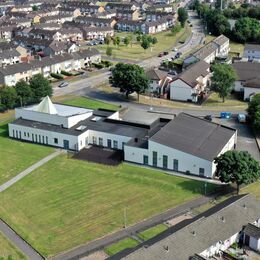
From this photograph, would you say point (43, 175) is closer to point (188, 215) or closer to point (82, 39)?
point (188, 215)

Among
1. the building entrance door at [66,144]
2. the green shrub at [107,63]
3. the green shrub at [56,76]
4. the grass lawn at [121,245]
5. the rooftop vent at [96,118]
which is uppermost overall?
the green shrub at [107,63]

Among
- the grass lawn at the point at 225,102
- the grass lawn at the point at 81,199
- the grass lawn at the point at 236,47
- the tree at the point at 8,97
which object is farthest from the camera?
the grass lawn at the point at 236,47

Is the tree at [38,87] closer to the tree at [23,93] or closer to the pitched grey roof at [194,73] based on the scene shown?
the tree at [23,93]

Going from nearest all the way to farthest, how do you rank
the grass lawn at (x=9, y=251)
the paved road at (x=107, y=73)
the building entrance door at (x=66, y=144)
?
1. the grass lawn at (x=9, y=251)
2. the building entrance door at (x=66, y=144)
3. the paved road at (x=107, y=73)

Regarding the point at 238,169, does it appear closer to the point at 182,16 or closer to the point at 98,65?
the point at 98,65

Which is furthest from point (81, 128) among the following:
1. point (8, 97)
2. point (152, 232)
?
point (152, 232)

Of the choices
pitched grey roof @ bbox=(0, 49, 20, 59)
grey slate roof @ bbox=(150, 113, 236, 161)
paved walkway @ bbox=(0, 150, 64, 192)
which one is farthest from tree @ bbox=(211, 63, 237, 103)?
pitched grey roof @ bbox=(0, 49, 20, 59)

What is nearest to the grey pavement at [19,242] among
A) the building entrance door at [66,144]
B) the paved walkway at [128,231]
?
the paved walkway at [128,231]

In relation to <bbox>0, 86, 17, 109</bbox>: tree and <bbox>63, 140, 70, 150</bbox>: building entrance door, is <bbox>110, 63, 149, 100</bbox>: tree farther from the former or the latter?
<bbox>63, 140, 70, 150</bbox>: building entrance door
